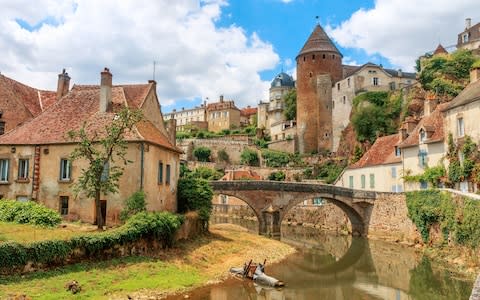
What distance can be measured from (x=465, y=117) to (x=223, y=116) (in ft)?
222

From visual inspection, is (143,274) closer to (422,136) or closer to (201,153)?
(422,136)

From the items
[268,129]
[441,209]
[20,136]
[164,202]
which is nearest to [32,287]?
[164,202]

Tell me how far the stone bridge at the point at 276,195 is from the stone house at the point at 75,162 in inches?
349

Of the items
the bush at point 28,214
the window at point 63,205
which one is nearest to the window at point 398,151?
the window at point 63,205

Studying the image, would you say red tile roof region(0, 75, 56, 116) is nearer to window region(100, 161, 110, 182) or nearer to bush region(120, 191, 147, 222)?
window region(100, 161, 110, 182)

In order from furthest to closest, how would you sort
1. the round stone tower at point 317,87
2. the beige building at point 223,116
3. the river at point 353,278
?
the beige building at point 223,116 < the round stone tower at point 317,87 < the river at point 353,278

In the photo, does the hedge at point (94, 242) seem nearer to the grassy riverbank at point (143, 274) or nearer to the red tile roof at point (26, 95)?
the grassy riverbank at point (143, 274)

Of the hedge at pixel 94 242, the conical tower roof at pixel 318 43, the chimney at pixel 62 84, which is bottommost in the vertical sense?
the hedge at pixel 94 242

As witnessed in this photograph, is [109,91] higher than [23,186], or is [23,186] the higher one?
[109,91]

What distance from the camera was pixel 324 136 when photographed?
6238 cm

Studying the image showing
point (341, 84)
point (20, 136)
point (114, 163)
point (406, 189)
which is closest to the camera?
point (114, 163)

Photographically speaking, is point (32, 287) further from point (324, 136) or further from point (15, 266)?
point (324, 136)

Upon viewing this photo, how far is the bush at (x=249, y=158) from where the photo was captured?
66250 mm

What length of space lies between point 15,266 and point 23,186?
8.82 m
